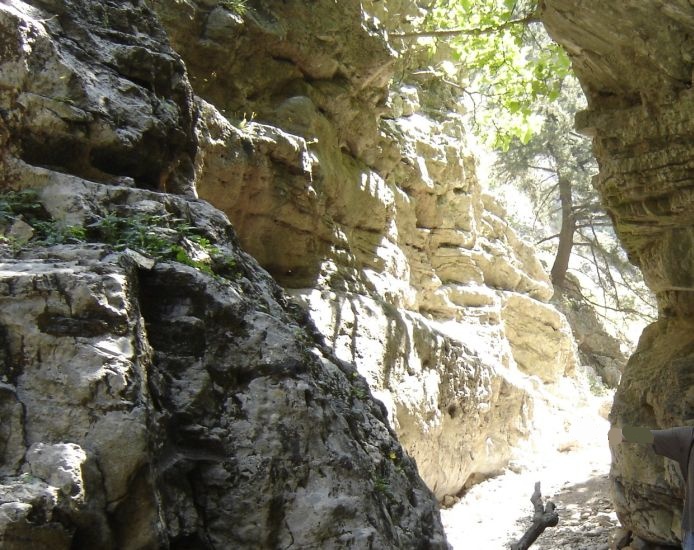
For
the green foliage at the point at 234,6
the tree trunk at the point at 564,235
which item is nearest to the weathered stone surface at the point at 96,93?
the green foliage at the point at 234,6

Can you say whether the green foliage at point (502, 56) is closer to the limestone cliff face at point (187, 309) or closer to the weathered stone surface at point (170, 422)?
the limestone cliff face at point (187, 309)

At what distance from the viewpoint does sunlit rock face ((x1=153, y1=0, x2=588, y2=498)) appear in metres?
8.05

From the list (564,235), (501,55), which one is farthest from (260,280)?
(564,235)

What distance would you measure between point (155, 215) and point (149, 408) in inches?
61.2

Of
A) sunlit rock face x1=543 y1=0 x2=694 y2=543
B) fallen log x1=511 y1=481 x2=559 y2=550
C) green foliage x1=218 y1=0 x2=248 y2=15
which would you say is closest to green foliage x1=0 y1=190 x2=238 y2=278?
fallen log x1=511 y1=481 x2=559 y2=550

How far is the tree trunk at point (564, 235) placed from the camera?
62.3 feet

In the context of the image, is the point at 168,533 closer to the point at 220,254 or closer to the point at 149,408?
the point at 149,408

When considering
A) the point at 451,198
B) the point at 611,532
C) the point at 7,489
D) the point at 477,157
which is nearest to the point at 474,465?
the point at 611,532

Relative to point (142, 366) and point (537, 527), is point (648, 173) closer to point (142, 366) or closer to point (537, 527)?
point (537, 527)

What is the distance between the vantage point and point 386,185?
10.9m

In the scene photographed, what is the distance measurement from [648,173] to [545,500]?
5.74m

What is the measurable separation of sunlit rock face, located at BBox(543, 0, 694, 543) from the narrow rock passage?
1060 millimetres

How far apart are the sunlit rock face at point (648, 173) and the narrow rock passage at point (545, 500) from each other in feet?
3.48

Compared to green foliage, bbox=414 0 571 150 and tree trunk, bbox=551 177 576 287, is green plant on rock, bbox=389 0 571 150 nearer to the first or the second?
green foliage, bbox=414 0 571 150
